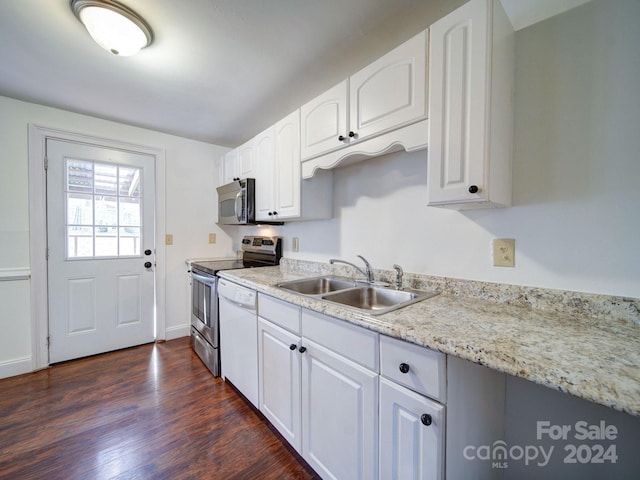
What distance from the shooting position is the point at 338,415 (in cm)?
109

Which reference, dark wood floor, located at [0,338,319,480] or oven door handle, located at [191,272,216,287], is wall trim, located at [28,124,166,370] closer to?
dark wood floor, located at [0,338,319,480]

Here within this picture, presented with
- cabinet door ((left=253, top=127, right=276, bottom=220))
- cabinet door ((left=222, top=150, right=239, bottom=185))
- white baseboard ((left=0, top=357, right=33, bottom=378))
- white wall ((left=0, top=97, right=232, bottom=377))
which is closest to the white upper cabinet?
cabinet door ((left=222, top=150, right=239, bottom=185))

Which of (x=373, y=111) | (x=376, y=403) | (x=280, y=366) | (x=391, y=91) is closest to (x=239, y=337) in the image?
(x=280, y=366)

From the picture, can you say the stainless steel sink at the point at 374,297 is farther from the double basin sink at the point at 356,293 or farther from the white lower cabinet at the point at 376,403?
the white lower cabinet at the point at 376,403

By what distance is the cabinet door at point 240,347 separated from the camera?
1.64m

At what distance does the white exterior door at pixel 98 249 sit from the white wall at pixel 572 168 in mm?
2894

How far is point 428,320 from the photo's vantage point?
0.92m

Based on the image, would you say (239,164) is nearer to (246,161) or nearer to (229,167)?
(246,161)

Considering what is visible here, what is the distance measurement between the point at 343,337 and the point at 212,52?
1.76m

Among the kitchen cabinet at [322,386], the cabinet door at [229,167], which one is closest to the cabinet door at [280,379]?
the kitchen cabinet at [322,386]

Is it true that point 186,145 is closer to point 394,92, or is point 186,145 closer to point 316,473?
point 394,92

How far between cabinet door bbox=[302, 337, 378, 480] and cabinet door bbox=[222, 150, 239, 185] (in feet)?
6.82

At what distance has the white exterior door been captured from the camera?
2307mm

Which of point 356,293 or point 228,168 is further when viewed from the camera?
point 228,168
